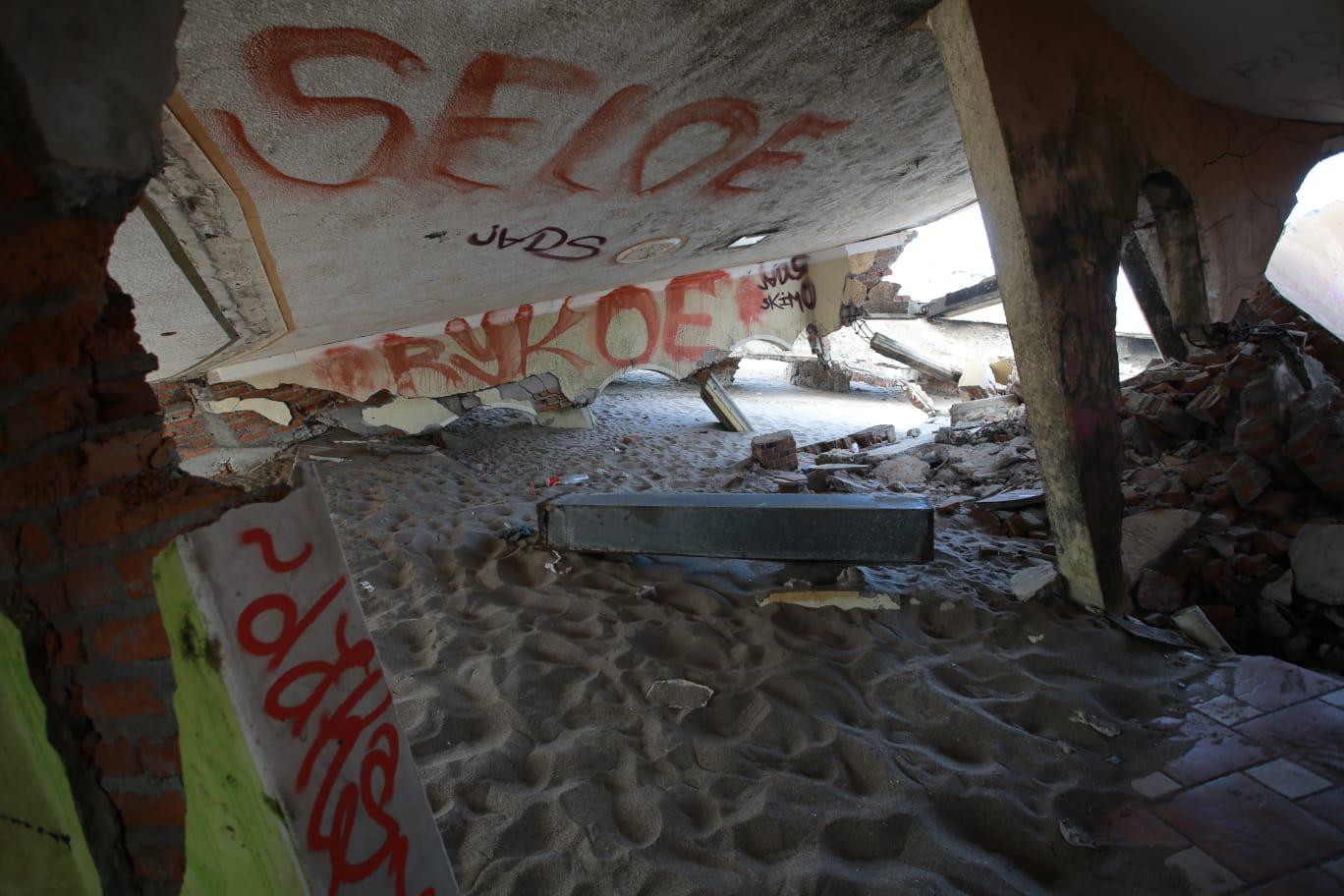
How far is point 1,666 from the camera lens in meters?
1.38

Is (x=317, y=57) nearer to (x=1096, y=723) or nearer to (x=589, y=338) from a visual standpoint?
(x=1096, y=723)

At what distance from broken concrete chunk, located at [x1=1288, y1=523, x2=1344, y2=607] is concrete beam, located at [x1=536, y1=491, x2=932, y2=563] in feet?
6.15

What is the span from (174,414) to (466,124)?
7993mm

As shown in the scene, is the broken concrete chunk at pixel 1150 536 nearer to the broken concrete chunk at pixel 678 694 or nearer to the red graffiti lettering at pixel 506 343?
the broken concrete chunk at pixel 678 694

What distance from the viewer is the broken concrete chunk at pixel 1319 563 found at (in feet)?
10.5

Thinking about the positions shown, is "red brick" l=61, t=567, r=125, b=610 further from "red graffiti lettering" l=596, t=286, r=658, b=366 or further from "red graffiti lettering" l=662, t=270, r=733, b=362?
"red graffiti lettering" l=662, t=270, r=733, b=362

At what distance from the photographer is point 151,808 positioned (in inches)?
56.5

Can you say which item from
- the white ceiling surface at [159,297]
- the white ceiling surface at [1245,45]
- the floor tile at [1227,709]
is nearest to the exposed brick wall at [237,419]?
the white ceiling surface at [159,297]

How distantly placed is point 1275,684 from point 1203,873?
1247mm

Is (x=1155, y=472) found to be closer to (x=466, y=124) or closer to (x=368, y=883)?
(x=466, y=124)

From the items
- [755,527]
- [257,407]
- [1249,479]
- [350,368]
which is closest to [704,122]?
[755,527]

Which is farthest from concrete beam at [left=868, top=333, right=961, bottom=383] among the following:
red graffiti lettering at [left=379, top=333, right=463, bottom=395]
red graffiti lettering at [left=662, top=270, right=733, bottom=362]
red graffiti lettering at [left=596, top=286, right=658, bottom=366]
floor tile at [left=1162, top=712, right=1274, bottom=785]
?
floor tile at [left=1162, top=712, right=1274, bottom=785]

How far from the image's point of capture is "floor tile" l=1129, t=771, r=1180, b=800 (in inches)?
84.7

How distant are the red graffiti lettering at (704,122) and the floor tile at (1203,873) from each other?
123 inches
